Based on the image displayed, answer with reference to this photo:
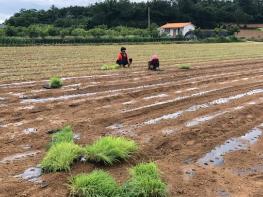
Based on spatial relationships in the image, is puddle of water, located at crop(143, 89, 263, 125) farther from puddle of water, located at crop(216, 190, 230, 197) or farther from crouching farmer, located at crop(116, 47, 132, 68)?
crouching farmer, located at crop(116, 47, 132, 68)

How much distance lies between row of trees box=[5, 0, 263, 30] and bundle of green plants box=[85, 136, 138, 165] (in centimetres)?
8156

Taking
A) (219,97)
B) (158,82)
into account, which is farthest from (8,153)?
(158,82)

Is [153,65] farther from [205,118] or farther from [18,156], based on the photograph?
[18,156]

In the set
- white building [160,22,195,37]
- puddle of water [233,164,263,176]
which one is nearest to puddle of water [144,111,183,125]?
puddle of water [233,164,263,176]

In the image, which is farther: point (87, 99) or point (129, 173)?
point (87, 99)

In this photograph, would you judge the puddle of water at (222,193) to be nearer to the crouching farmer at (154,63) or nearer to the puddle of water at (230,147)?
the puddle of water at (230,147)

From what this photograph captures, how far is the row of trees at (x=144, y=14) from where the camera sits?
92562 mm

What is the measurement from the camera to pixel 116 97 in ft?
36.0

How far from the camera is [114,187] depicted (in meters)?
4.69

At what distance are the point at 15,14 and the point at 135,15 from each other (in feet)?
90.5

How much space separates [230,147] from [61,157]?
2.78m

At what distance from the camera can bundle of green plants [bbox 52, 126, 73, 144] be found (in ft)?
21.5

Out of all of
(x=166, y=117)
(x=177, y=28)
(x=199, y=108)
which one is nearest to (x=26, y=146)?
(x=166, y=117)

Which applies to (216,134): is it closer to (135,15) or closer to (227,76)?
(227,76)
